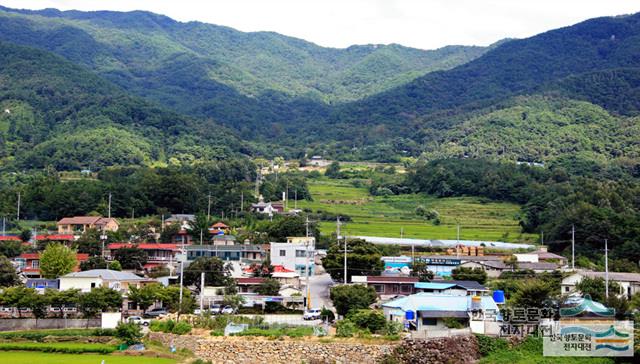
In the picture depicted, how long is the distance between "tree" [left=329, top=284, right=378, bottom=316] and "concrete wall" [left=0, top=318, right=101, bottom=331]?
8424 millimetres

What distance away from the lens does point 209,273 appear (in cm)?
4169

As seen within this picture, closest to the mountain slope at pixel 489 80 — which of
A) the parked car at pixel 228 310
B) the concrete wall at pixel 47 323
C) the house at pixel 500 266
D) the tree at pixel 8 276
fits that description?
the house at pixel 500 266

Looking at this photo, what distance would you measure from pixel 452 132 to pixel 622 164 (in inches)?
1216

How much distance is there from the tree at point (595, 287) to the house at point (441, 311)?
7590 mm

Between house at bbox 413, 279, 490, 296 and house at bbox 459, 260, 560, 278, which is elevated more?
house at bbox 413, 279, 490, 296

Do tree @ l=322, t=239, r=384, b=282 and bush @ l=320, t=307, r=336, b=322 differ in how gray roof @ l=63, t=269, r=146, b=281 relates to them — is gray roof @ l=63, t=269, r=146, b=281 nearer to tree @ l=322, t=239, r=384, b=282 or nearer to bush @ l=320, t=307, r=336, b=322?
tree @ l=322, t=239, r=384, b=282

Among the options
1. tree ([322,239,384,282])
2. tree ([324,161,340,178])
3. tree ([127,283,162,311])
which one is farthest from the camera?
tree ([324,161,340,178])

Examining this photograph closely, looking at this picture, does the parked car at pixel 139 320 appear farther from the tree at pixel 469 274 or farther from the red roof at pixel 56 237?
the red roof at pixel 56 237

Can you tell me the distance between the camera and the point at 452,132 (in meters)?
123

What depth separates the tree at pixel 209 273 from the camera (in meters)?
41.5

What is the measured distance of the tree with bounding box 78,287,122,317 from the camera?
1329 inches

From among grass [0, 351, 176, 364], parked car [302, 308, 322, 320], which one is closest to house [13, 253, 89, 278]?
parked car [302, 308, 322, 320]

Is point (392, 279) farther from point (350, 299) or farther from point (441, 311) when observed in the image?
point (441, 311)

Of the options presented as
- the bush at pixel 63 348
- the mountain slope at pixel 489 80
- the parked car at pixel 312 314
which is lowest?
the bush at pixel 63 348
